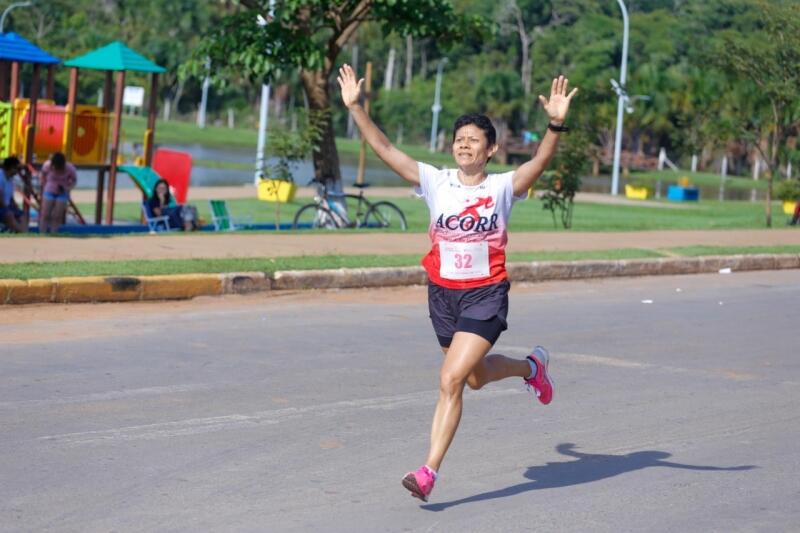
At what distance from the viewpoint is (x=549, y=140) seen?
247 inches

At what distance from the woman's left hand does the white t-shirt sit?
0.39 metres

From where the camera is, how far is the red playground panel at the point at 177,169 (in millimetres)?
28156

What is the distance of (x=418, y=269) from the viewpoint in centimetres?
1490

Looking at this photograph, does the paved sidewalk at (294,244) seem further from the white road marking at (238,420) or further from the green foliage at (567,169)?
the white road marking at (238,420)

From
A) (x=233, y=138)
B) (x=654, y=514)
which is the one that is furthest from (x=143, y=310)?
(x=233, y=138)

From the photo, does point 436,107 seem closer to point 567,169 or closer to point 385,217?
point 385,217

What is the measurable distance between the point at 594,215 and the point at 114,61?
1476 cm

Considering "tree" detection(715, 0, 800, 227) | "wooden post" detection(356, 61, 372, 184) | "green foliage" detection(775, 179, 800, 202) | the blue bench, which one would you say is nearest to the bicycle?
"wooden post" detection(356, 61, 372, 184)

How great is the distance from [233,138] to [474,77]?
64.1 feet

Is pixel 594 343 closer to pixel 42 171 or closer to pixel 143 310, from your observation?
pixel 143 310

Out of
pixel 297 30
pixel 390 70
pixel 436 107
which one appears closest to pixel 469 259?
pixel 297 30

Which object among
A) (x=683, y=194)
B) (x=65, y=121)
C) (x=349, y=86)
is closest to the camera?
(x=349, y=86)

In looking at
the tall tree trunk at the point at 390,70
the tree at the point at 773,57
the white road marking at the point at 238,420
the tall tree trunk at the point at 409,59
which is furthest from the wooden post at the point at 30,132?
the tall tree trunk at the point at 409,59

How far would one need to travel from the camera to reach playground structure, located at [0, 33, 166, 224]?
23.2 meters
